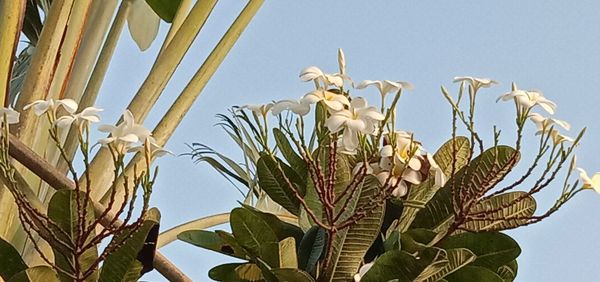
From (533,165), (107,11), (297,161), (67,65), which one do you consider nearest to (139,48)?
(107,11)

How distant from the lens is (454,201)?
62 cm

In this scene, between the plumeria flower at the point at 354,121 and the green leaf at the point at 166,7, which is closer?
the plumeria flower at the point at 354,121

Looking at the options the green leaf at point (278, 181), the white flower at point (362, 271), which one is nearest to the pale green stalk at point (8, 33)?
the green leaf at point (278, 181)

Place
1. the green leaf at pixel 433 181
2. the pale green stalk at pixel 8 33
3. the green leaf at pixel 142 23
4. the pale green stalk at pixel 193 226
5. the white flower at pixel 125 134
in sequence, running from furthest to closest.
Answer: the green leaf at pixel 142 23 → the pale green stalk at pixel 193 226 → the pale green stalk at pixel 8 33 → the green leaf at pixel 433 181 → the white flower at pixel 125 134

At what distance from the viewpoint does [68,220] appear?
0.57m

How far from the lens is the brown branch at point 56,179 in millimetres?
623

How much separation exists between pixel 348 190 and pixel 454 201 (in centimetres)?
8

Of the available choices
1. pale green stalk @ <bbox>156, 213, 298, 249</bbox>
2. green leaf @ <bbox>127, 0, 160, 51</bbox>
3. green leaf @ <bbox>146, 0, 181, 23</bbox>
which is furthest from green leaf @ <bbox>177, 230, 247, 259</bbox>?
green leaf @ <bbox>127, 0, 160, 51</bbox>

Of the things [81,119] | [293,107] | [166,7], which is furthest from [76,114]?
[166,7]

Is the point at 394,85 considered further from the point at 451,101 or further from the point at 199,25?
the point at 199,25

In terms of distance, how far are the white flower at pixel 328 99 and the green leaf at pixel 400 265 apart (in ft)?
0.33

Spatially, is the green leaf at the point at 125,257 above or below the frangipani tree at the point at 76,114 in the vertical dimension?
below

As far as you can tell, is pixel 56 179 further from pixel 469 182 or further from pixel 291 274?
pixel 469 182

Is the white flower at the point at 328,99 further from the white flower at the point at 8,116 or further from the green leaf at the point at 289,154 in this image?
the white flower at the point at 8,116
